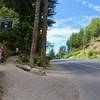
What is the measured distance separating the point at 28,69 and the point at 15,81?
812cm

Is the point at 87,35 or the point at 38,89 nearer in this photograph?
the point at 38,89

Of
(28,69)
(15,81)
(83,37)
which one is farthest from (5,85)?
(83,37)

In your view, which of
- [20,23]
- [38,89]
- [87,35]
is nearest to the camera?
[38,89]

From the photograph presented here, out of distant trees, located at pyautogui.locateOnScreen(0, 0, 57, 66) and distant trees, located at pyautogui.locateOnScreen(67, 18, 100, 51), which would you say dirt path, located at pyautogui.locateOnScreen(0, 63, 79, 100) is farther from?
distant trees, located at pyautogui.locateOnScreen(67, 18, 100, 51)

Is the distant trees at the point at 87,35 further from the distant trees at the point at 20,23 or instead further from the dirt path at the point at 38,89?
the dirt path at the point at 38,89

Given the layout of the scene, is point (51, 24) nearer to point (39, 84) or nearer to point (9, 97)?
point (39, 84)

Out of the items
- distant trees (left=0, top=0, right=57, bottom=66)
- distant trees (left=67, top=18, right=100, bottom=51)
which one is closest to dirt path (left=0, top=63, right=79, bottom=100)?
distant trees (left=0, top=0, right=57, bottom=66)

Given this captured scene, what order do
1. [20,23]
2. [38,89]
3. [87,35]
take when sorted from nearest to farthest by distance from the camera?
1. [38,89]
2. [20,23]
3. [87,35]

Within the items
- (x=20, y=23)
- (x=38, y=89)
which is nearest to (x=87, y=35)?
(x=20, y=23)

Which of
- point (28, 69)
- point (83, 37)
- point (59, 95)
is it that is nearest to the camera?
point (59, 95)

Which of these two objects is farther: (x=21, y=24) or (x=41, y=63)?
(x=21, y=24)

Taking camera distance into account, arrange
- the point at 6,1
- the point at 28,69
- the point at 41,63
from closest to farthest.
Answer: the point at 28,69, the point at 41,63, the point at 6,1

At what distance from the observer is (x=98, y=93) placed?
18.4 m

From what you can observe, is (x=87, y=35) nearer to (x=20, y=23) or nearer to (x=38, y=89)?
(x=20, y=23)
